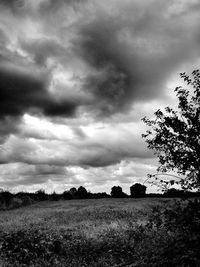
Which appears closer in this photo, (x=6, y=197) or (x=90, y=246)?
(x=90, y=246)

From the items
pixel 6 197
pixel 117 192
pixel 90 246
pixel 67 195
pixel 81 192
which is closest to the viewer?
pixel 90 246

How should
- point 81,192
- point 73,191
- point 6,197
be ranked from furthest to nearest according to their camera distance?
point 73,191, point 81,192, point 6,197

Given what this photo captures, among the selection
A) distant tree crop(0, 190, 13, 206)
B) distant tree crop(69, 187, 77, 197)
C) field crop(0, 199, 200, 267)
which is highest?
distant tree crop(69, 187, 77, 197)

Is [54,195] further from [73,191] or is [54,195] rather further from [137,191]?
[137,191]

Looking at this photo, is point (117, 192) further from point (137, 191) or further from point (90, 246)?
point (90, 246)

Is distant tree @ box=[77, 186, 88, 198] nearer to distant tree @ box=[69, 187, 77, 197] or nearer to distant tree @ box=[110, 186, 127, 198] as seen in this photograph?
distant tree @ box=[69, 187, 77, 197]

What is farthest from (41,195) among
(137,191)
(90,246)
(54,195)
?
(90,246)

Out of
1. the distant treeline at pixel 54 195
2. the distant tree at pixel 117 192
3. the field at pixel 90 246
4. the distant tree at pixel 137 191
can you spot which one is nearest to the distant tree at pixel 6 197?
the distant treeline at pixel 54 195

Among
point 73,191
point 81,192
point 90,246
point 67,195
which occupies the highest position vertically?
point 73,191

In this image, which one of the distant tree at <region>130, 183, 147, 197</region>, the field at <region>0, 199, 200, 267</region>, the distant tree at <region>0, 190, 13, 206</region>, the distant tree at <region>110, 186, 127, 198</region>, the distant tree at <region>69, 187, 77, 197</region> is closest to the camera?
the field at <region>0, 199, 200, 267</region>

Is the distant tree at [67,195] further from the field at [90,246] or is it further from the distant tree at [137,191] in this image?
the field at [90,246]

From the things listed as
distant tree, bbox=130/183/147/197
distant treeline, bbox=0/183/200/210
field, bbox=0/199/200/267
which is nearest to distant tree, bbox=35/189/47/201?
distant treeline, bbox=0/183/200/210

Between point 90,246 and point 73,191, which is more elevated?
point 73,191

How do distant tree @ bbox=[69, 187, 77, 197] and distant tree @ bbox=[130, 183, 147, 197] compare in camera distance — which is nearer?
distant tree @ bbox=[130, 183, 147, 197]
